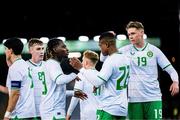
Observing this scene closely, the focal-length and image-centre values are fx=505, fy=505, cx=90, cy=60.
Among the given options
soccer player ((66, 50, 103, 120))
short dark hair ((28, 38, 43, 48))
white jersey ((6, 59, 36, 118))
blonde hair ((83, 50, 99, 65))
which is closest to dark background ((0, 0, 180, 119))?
short dark hair ((28, 38, 43, 48))

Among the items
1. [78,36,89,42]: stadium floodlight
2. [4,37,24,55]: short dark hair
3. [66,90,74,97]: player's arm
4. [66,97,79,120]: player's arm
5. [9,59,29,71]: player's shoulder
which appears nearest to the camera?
[9,59,29,71]: player's shoulder

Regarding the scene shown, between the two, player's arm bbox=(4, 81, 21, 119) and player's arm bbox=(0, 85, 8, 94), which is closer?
player's arm bbox=(4, 81, 21, 119)

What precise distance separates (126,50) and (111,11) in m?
0.88

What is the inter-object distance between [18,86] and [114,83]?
618mm

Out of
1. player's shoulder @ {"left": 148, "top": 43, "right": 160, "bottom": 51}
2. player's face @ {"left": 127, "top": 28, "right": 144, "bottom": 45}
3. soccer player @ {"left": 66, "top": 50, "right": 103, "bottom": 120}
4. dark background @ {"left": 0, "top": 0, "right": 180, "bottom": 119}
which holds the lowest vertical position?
soccer player @ {"left": 66, "top": 50, "right": 103, "bottom": 120}

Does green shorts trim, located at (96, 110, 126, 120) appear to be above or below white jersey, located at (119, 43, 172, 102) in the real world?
below

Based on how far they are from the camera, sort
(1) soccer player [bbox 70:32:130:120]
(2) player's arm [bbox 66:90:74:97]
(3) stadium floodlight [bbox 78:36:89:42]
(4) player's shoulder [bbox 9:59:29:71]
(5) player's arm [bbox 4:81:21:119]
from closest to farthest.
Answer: (1) soccer player [bbox 70:32:130:120], (5) player's arm [bbox 4:81:21:119], (4) player's shoulder [bbox 9:59:29:71], (2) player's arm [bbox 66:90:74:97], (3) stadium floodlight [bbox 78:36:89:42]

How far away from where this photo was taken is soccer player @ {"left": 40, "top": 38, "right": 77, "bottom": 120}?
327 cm

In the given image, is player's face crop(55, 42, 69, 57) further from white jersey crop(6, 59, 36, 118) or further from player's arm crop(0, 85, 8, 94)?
player's arm crop(0, 85, 8, 94)

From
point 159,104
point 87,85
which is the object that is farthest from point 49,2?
point 159,104

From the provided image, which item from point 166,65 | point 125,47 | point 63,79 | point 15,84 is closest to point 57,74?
point 63,79

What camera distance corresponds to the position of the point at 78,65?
3258 mm

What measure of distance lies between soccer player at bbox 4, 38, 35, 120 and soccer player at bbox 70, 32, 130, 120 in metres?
0.47

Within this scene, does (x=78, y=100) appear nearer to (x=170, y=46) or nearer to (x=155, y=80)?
(x=155, y=80)
